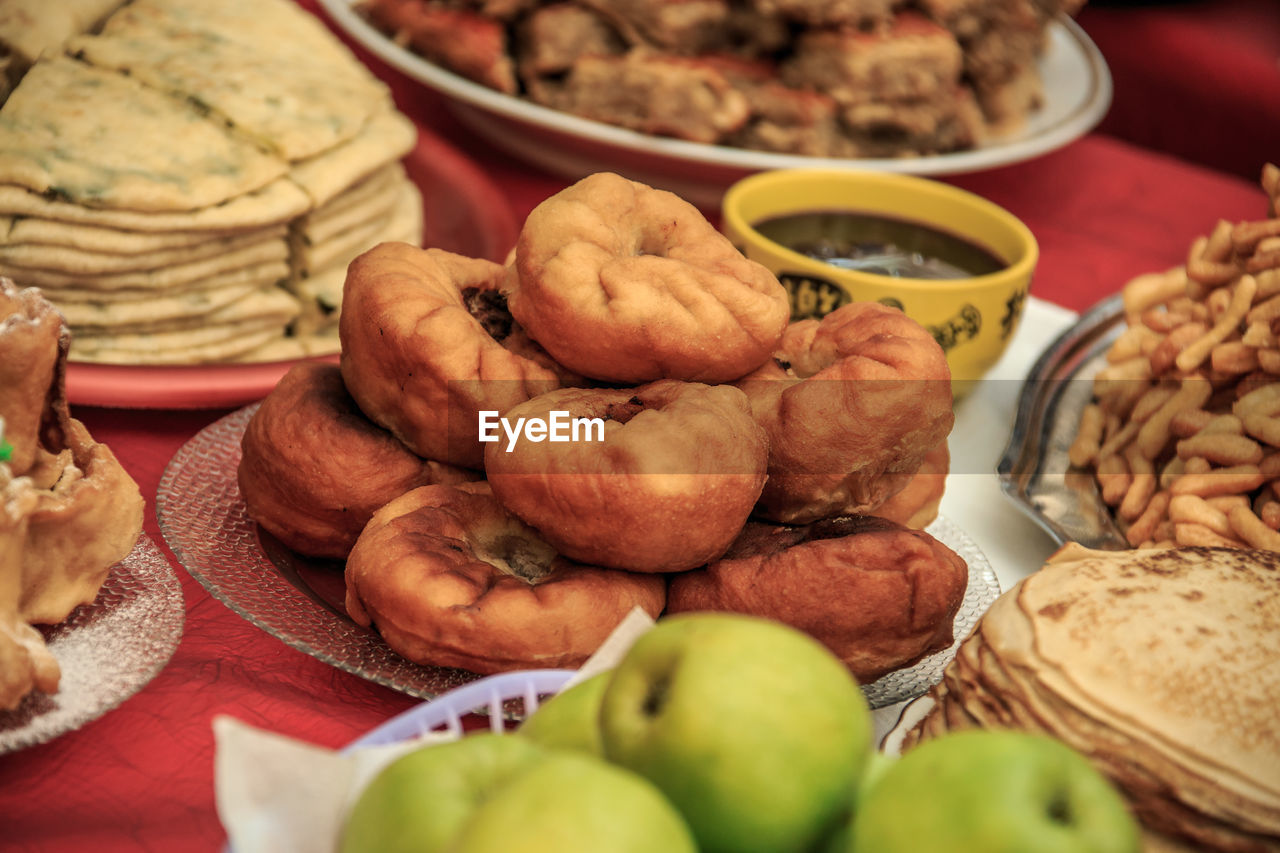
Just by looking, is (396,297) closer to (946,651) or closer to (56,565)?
(56,565)

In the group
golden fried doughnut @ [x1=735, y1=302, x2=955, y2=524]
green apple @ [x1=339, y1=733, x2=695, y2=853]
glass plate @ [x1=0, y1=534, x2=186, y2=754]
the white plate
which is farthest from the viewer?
the white plate

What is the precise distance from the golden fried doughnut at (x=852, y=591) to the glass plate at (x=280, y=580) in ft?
0.14

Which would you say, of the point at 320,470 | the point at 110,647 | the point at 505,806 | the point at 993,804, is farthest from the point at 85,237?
the point at 993,804

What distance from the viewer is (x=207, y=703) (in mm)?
848

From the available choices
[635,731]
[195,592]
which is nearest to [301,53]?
[195,592]

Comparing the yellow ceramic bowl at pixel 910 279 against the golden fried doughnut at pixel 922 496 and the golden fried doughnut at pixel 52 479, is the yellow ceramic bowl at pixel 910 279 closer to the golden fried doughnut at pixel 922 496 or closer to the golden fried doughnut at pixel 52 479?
the golden fried doughnut at pixel 922 496

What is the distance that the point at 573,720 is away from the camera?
22.8 inches

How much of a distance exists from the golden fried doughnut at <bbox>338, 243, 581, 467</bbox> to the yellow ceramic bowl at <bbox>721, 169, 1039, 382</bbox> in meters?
0.42

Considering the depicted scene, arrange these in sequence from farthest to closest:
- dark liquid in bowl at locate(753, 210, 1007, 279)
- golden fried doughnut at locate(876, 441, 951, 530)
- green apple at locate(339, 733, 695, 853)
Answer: dark liquid in bowl at locate(753, 210, 1007, 279) < golden fried doughnut at locate(876, 441, 951, 530) < green apple at locate(339, 733, 695, 853)

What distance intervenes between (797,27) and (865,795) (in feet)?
5.17

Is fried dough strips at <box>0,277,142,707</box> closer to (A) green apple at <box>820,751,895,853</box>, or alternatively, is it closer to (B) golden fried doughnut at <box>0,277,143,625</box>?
(B) golden fried doughnut at <box>0,277,143,625</box>

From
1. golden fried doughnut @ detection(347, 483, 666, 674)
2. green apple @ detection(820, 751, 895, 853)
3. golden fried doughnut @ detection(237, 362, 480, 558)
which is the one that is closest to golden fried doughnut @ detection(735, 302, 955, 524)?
golden fried doughnut @ detection(347, 483, 666, 674)

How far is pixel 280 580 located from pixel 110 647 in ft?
0.53

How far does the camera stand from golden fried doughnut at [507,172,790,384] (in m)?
0.87
